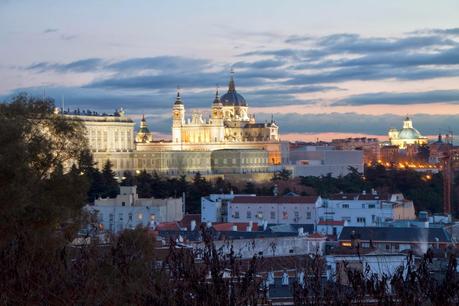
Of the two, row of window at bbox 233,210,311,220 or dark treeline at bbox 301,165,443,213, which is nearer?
row of window at bbox 233,210,311,220

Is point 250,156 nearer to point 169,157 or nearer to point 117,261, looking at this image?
point 169,157

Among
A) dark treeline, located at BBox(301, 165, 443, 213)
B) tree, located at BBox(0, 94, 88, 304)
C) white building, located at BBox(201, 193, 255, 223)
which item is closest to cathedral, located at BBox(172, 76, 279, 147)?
dark treeline, located at BBox(301, 165, 443, 213)

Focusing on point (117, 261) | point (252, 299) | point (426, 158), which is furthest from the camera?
point (426, 158)

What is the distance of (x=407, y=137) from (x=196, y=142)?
195 feet

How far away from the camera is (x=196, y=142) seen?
113938 mm

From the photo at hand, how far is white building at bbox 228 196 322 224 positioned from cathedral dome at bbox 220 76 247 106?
217 feet

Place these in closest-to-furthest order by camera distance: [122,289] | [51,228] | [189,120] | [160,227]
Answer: [122,289], [51,228], [160,227], [189,120]

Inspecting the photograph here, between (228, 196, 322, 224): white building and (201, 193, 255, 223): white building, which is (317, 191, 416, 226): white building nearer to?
(228, 196, 322, 224): white building

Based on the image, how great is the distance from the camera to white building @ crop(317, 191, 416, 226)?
5156cm

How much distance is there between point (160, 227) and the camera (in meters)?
44.2

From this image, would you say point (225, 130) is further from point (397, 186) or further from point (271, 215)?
point (271, 215)

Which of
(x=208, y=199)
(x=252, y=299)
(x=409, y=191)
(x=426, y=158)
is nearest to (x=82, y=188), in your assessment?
(x=252, y=299)

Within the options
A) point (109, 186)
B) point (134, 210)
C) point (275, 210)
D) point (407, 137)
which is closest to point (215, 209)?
point (275, 210)

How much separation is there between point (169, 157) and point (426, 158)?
1714 inches
